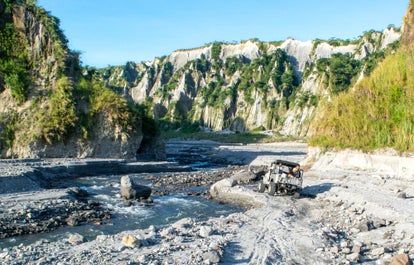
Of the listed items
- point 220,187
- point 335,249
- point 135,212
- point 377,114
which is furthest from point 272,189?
point 377,114

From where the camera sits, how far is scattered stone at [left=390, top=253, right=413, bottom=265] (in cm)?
941

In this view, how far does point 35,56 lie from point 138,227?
31.7 m

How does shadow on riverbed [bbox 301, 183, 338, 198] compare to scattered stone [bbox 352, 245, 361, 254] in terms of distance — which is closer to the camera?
scattered stone [bbox 352, 245, 361, 254]

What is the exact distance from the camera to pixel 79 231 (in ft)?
47.9

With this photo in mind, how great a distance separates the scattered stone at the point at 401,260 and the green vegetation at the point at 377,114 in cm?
1469

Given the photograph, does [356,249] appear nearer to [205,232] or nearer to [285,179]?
[205,232]

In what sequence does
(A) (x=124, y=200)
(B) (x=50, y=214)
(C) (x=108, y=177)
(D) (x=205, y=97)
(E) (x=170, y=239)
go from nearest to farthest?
1. (E) (x=170, y=239)
2. (B) (x=50, y=214)
3. (A) (x=124, y=200)
4. (C) (x=108, y=177)
5. (D) (x=205, y=97)

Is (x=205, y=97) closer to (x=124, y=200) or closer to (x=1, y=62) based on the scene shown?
(x=1, y=62)

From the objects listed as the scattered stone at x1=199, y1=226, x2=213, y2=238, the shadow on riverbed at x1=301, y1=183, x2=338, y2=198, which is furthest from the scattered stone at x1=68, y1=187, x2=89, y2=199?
the shadow on riverbed at x1=301, y1=183, x2=338, y2=198

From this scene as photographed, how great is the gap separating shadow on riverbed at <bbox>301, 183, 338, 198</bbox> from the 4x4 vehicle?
1.10 m

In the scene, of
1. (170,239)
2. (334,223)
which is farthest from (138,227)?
(334,223)

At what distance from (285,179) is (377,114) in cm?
1059

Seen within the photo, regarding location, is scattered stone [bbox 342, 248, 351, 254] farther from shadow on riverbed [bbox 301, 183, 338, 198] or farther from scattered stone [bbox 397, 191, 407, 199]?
shadow on riverbed [bbox 301, 183, 338, 198]

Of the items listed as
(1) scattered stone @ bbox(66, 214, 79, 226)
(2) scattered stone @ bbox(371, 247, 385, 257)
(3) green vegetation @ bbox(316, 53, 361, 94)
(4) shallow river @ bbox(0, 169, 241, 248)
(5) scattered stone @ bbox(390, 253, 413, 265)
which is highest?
(3) green vegetation @ bbox(316, 53, 361, 94)
